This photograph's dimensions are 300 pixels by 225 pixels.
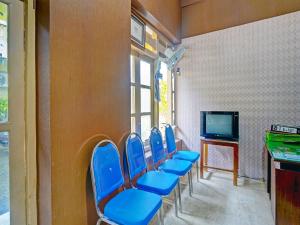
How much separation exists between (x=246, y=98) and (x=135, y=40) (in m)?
2.17

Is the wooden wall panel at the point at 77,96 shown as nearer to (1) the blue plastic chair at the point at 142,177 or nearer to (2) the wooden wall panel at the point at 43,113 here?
(2) the wooden wall panel at the point at 43,113

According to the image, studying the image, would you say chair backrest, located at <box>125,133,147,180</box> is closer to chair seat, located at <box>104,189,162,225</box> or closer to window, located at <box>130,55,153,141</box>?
chair seat, located at <box>104,189,162,225</box>

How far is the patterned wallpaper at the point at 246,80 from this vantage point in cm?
288

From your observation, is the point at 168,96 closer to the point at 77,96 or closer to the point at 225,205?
the point at 225,205

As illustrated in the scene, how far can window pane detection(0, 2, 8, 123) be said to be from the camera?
1.12 metres

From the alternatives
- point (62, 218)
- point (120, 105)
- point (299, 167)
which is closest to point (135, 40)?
point (120, 105)

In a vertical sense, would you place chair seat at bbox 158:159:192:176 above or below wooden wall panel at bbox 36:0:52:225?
below

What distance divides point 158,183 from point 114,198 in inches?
18.9

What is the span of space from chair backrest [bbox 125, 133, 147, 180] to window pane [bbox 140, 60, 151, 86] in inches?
46.6

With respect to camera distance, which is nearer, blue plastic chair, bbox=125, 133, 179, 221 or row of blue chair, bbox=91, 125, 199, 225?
row of blue chair, bbox=91, 125, 199, 225

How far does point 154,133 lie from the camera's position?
2.45 metres

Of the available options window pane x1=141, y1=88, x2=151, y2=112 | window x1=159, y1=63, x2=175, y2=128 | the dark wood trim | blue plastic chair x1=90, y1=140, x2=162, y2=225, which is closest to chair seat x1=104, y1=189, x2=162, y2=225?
blue plastic chair x1=90, y1=140, x2=162, y2=225

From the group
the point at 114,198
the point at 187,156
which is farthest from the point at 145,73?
the point at 114,198

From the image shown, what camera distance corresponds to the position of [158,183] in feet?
5.85
